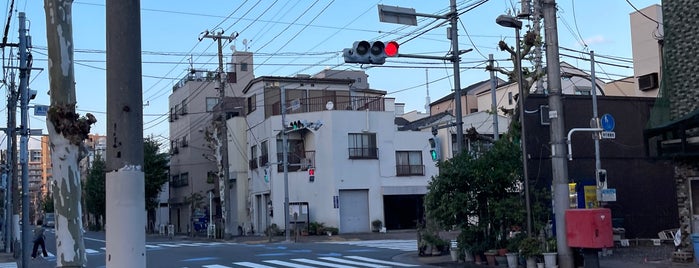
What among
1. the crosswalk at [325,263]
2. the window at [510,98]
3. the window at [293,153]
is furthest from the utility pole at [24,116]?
the window at [510,98]

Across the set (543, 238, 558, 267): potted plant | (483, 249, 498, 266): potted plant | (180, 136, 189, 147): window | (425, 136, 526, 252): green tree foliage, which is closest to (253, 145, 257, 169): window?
(180, 136, 189, 147): window

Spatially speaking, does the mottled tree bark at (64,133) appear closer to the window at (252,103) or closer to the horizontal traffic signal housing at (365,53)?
the horizontal traffic signal housing at (365,53)

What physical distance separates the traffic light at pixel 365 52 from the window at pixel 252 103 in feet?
126

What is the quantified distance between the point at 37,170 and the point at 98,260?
156 metres

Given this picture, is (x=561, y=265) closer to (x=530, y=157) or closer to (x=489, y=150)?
(x=489, y=150)

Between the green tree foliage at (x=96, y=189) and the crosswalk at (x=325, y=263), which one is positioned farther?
the green tree foliage at (x=96, y=189)

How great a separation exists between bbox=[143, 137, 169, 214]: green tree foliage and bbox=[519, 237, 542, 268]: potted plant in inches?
2102

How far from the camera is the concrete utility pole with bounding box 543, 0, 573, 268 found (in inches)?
620

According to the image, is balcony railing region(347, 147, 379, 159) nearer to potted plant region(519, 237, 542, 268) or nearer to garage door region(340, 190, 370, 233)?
garage door region(340, 190, 370, 233)

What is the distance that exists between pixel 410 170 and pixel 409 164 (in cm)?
46

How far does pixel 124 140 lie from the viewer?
4703 mm

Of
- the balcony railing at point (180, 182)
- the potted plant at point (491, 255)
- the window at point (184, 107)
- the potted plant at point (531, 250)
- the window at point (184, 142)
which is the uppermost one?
the window at point (184, 107)

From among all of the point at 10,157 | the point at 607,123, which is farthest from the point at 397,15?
the point at 10,157

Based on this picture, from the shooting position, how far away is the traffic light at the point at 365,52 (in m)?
18.6
